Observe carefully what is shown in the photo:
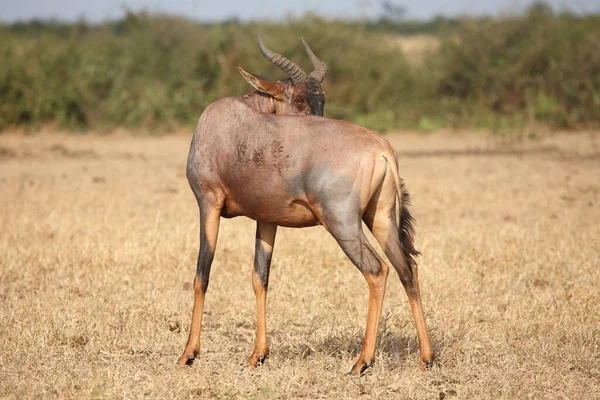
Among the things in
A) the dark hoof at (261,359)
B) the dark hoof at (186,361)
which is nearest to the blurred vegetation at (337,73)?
the dark hoof at (261,359)

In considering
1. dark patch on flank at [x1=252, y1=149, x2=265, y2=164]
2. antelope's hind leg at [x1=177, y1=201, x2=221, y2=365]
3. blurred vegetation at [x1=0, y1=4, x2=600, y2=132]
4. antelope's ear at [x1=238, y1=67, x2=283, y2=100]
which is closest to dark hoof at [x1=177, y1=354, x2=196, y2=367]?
antelope's hind leg at [x1=177, y1=201, x2=221, y2=365]

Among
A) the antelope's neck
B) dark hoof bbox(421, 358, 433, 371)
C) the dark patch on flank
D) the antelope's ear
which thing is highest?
the antelope's ear

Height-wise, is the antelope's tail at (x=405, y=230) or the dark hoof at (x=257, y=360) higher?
the antelope's tail at (x=405, y=230)

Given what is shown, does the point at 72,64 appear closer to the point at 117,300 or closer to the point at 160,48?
the point at 160,48

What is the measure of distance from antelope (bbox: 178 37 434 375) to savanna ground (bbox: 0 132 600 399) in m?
0.38

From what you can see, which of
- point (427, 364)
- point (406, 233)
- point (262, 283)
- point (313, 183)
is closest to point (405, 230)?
point (406, 233)

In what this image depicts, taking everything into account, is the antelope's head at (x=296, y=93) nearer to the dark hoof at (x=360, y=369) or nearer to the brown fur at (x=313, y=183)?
the brown fur at (x=313, y=183)

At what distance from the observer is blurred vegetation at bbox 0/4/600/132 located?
66.2 ft

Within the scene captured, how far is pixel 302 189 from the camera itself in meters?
5.15

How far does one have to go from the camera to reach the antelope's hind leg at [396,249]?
207 inches

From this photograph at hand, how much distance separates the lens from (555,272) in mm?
7680

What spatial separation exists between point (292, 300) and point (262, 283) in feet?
4.76

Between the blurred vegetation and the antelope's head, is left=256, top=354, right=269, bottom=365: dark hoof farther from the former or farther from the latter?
the blurred vegetation

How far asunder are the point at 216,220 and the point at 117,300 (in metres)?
1.84
